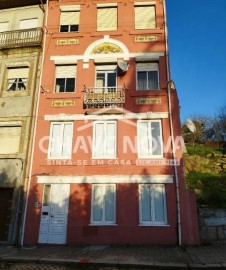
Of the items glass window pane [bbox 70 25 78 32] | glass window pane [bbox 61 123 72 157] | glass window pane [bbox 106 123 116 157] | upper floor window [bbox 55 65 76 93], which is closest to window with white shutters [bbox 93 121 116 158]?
glass window pane [bbox 106 123 116 157]

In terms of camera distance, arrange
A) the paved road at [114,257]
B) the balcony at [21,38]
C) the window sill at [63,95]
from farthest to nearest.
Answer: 1. the balcony at [21,38]
2. the window sill at [63,95]
3. the paved road at [114,257]

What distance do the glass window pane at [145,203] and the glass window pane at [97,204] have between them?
1884 millimetres

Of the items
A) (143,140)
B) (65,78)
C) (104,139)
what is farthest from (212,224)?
(65,78)

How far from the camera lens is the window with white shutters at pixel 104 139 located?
12547 millimetres

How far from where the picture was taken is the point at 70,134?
1304 cm

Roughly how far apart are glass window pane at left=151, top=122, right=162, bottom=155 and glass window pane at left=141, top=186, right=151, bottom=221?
182cm

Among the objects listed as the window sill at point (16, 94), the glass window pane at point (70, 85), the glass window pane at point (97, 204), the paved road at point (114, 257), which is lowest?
the paved road at point (114, 257)

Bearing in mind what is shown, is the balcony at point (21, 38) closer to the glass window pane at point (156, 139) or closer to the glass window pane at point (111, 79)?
the glass window pane at point (111, 79)

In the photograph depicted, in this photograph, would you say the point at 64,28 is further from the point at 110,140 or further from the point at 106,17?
the point at 110,140

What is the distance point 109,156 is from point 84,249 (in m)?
4.27

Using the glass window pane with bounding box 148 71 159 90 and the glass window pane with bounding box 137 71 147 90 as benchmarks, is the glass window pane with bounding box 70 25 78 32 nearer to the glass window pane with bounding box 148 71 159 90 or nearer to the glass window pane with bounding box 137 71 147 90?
the glass window pane with bounding box 137 71 147 90

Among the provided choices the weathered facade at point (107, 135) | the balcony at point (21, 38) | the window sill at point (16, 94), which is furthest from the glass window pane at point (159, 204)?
the balcony at point (21, 38)

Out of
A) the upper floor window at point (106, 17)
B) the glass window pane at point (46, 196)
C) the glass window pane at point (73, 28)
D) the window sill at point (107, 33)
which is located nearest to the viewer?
the glass window pane at point (46, 196)

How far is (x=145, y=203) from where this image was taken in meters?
11.6
